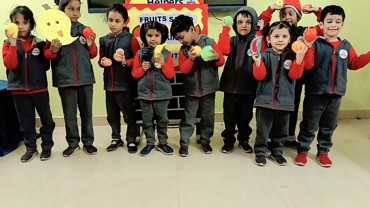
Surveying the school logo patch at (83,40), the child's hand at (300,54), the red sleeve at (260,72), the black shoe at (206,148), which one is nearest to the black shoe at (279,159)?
the black shoe at (206,148)

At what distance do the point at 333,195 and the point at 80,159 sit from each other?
157 centimetres

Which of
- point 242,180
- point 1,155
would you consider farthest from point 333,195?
point 1,155

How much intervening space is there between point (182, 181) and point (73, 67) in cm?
99

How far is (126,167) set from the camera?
2098 millimetres

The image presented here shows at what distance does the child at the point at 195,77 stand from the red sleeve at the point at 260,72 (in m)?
0.24

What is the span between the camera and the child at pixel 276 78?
1898 mm

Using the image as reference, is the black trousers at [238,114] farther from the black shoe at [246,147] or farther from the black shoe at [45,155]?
the black shoe at [45,155]

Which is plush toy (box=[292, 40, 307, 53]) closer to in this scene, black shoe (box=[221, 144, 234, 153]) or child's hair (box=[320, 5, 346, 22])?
child's hair (box=[320, 5, 346, 22])

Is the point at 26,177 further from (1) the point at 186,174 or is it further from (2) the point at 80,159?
(1) the point at 186,174

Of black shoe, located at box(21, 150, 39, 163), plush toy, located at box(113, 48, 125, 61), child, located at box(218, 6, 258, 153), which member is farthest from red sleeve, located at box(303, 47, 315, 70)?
black shoe, located at box(21, 150, 39, 163)

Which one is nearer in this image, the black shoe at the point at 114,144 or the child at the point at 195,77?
the child at the point at 195,77

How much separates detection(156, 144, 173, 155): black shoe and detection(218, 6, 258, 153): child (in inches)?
14.3

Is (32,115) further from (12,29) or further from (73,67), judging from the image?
(12,29)

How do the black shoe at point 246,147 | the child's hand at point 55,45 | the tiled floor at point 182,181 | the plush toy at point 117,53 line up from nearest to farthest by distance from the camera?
the tiled floor at point 182,181 < the child's hand at point 55,45 < the plush toy at point 117,53 < the black shoe at point 246,147
